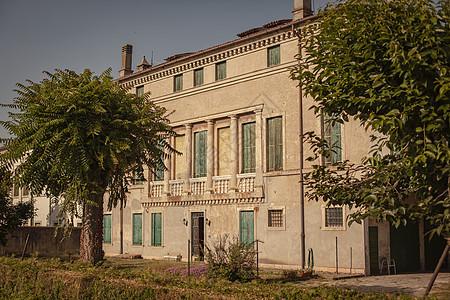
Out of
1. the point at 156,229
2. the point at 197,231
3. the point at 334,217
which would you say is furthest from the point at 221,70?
the point at 334,217

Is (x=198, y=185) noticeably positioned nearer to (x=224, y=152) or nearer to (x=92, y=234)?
(x=224, y=152)

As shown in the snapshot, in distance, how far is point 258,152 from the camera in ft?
83.2

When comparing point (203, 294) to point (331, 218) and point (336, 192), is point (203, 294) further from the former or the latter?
point (331, 218)

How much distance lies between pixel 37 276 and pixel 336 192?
8.06 meters

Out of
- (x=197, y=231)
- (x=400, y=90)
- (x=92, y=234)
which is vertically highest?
(x=400, y=90)

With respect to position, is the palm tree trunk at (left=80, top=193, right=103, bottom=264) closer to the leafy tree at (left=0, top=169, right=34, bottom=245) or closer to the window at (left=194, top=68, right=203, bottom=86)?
the leafy tree at (left=0, top=169, right=34, bottom=245)

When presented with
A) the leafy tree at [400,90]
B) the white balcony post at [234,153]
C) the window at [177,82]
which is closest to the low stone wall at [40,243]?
the window at [177,82]

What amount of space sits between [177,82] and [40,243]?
14.5 meters

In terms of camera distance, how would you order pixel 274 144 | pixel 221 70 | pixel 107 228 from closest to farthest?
1. pixel 274 144
2. pixel 221 70
3. pixel 107 228

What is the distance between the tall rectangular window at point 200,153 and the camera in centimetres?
2864

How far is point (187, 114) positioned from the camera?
1157 inches

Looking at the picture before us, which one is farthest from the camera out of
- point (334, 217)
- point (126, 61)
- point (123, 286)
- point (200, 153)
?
point (126, 61)

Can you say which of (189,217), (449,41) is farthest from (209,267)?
(189,217)

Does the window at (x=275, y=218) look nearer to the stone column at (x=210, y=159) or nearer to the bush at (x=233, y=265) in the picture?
the stone column at (x=210, y=159)
